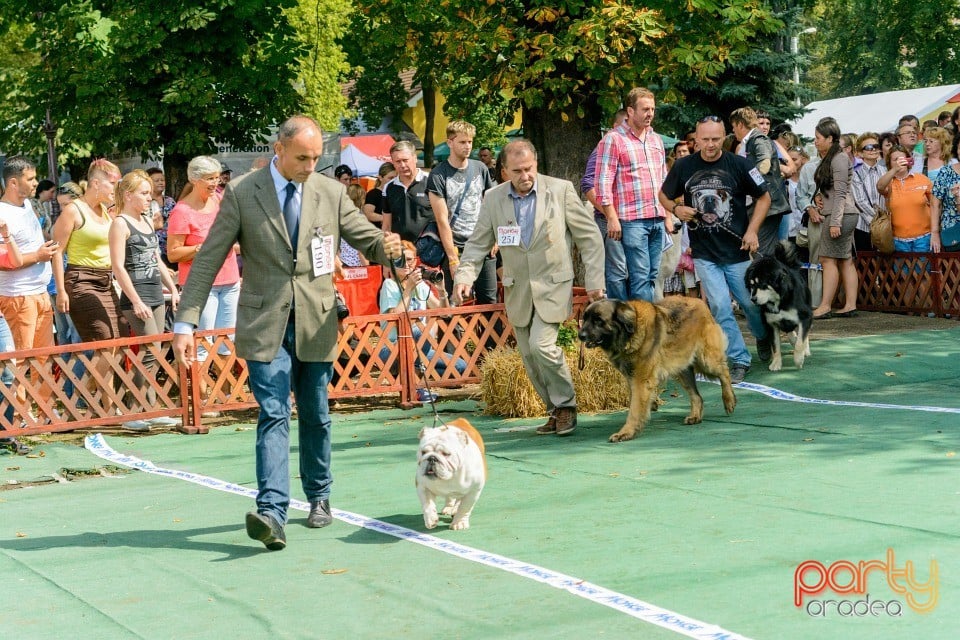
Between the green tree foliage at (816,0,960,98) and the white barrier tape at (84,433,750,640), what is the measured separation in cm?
3907

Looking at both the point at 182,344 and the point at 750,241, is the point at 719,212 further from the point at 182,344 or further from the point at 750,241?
the point at 182,344

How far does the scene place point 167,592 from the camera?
553cm

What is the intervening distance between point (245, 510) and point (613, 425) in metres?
3.22

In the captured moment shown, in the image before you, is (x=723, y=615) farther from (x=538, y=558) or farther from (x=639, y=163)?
(x=639, y=163)

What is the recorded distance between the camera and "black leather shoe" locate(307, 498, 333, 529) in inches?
263

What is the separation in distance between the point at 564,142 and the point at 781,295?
4.17 meters

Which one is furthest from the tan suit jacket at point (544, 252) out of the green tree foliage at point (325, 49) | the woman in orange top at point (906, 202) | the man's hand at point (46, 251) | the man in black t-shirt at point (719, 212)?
the green tree foliage at point (325, 49)

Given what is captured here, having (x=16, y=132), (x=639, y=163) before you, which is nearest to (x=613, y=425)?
(x=639, y=163)

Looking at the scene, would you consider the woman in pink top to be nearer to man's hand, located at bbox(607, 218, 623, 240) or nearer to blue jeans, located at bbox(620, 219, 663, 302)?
man's hand, located at bbox(607, 218, 623, 240)

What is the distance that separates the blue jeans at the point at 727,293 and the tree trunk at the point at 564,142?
3.39 meters

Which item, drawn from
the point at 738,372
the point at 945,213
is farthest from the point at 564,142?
the point at 945,213

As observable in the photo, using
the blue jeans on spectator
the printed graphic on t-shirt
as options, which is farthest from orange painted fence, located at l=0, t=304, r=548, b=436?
the printed graphic on t-shirt

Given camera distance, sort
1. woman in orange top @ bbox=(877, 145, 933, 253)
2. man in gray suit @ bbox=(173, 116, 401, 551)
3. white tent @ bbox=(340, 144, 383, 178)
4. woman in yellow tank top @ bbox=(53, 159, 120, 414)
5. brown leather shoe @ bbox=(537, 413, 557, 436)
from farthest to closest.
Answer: white tent @ bbox=(340, 144, 383, 178) → woman in orange top @ bbox=(877, 145, 933, 253) → woman in yellow tank top @ bbox=(53, 159, 120, 414) → brown leather shoe @ bbox=(537, 413, 557, 436) → man in gray suit @ bbox=(173, 116, 401, 551)

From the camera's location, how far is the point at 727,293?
35.7ft
